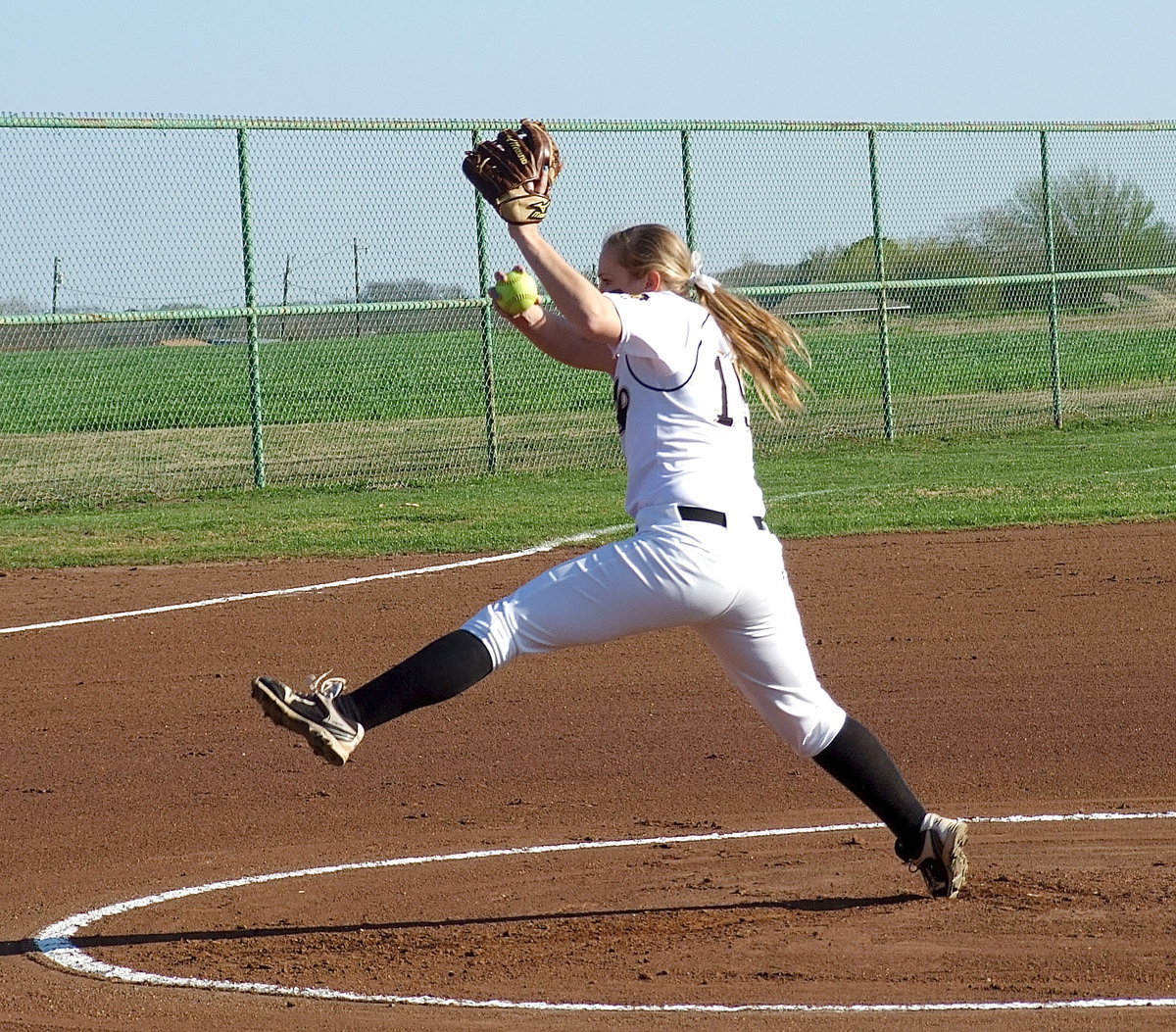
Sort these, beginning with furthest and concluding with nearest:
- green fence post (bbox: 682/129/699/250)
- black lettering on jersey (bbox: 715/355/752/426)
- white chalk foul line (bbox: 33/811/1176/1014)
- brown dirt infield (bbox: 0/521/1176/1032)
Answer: green fence post (bbox: 682/129/699/250)
black lettering on jersey (bbox: 715/355/752/426)
brown dirt infield (bbox: 0/521/1176/1032)
white chalk foul line (bbox: 33/811/1176/1014)

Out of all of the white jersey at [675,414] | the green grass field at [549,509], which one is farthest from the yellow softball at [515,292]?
the green grass field at [549,509]

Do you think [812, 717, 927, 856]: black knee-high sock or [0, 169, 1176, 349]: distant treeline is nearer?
[812, 717, 927, 856]: black knee-high sock

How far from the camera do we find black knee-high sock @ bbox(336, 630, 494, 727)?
3957 mm

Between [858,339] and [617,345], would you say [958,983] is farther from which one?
[858,339]

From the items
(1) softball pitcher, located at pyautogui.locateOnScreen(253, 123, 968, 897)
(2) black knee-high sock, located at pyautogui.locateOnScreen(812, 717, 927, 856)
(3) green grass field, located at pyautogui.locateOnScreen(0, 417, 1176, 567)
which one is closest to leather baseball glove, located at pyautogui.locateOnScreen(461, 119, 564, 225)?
(1) softball pitcher, located at pyautogui.locateOnScreen(253, 123, 968, 897)

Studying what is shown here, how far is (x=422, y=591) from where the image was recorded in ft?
31.1

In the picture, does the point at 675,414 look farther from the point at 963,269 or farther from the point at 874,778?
the point at 963,269

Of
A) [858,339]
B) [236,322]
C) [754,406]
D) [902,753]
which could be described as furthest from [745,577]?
[858,339]

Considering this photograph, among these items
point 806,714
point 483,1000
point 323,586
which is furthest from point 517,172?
point 323,586

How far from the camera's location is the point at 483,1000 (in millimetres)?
3799

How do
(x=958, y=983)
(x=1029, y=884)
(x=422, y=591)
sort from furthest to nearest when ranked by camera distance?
(x=422, y=591) → (x=1029, y=884) → (x=958, y=983)

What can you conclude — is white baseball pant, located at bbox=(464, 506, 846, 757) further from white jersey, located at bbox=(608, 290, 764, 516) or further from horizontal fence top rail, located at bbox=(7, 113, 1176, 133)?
horizontal fence top rail, located at bbox=(7, 113, 1176, 133)

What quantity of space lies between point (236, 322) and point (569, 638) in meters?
11.2

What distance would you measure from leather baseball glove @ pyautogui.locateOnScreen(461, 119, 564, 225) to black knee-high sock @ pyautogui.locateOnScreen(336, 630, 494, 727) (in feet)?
3.51
